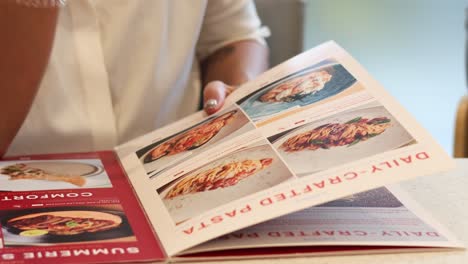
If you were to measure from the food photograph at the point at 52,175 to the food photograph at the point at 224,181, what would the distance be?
8 cm

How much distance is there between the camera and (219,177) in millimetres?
608

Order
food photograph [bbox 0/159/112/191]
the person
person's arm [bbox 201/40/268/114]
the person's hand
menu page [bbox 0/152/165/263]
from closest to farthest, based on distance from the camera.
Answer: menu page [bbox 0/152/165/263], food photograph [bbox 0/159/112/191], the person's hand, the person, person's arm [bbox 201/40/268/114]

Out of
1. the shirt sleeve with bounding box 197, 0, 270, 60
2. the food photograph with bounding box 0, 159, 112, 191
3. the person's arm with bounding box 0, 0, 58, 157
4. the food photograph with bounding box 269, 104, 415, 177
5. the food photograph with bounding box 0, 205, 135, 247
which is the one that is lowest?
the food photograph with bounding box 269, 104, 415, 177

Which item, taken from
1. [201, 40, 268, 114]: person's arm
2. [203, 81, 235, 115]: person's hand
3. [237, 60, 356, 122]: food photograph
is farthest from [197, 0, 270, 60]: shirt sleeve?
[237, 60, 356, 122]: food photograph

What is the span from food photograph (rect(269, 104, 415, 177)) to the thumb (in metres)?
0.14

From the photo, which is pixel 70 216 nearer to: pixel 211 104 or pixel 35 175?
pixel 35 175

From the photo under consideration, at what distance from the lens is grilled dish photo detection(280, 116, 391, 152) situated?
609mm

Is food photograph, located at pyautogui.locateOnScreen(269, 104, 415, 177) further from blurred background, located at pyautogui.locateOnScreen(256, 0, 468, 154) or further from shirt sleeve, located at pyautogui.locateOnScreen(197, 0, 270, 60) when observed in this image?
blurred background, located at pyautogui.locateOnScreen(256, 0, 468, 154)

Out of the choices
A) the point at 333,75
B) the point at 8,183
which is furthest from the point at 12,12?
the point at 333,75

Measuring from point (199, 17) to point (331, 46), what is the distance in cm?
26

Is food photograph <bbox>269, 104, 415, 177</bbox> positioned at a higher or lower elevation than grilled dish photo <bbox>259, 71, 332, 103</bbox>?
lower

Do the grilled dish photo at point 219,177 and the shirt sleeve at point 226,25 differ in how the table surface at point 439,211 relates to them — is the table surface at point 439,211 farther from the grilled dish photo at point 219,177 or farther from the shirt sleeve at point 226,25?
the shirt sleeve at point 226,25

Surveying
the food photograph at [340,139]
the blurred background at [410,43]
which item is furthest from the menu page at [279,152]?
the blurred background at [410,43]

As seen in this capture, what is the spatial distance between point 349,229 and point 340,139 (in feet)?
0.24
